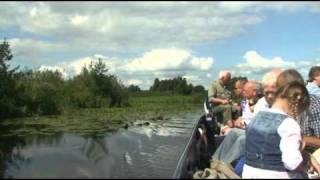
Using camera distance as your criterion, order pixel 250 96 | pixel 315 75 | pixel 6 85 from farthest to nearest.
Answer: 1. pixel 6 85
2. pixel 250 96
3. pixel 315 75

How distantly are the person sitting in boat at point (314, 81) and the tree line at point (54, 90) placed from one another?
106 feet

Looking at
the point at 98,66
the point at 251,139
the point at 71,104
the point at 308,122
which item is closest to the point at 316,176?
the point at 308,122

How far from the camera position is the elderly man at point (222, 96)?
36.3ft

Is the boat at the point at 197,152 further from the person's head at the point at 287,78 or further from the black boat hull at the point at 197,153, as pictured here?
the person's head at the point at 287,78

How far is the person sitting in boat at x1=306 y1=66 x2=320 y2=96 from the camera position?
24.9ft

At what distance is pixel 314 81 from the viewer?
25.3 feet

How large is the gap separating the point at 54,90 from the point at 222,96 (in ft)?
142

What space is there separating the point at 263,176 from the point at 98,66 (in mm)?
59662

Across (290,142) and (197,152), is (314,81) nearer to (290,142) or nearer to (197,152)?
(197,152)

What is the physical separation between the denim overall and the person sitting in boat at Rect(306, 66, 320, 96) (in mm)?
3146

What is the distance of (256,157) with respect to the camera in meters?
4.62

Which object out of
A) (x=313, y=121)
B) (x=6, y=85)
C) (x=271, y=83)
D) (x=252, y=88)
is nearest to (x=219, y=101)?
(x=252, y=88)

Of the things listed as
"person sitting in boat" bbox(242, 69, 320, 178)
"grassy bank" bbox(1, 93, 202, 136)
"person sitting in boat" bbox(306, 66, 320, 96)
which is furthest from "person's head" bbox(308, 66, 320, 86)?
"grassy bank" bbox(1, 93, 202, 136)

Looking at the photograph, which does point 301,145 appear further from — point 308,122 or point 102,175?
point 308,122
